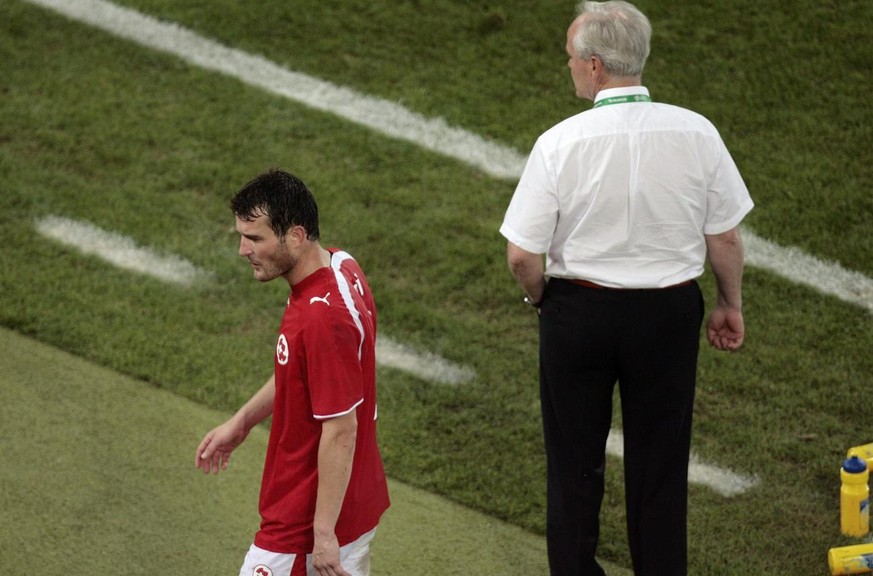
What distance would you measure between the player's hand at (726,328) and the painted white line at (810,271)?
6.75 feet

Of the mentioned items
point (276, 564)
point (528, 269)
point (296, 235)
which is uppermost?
point (296, 235)

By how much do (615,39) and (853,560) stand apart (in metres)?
1.98

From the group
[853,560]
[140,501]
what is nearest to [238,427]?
[140,501]

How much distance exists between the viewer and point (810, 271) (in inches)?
242

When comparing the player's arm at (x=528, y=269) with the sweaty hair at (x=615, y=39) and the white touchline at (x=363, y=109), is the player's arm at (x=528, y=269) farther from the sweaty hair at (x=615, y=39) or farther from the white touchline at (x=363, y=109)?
the white touchline at (x=363, y=109)

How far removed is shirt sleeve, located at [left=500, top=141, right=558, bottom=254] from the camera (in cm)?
370

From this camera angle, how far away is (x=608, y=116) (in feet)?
12.1

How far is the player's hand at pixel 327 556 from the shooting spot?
10.6ft

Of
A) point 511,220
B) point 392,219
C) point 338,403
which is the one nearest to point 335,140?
point 392,219

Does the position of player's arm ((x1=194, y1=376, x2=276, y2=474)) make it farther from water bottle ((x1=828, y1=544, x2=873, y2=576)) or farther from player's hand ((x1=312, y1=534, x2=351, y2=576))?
water bottle ((x1=828, y1=544, x2=873, y2=576))

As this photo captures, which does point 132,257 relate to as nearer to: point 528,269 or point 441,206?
point 441,206

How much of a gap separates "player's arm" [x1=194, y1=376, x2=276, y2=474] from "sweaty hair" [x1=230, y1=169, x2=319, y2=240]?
1.67ft

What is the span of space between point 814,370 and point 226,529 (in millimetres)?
2649

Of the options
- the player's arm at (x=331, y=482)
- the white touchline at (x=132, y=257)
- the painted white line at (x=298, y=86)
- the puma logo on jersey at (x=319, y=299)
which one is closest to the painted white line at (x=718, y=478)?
the white touchline at (x=132, y=257)
